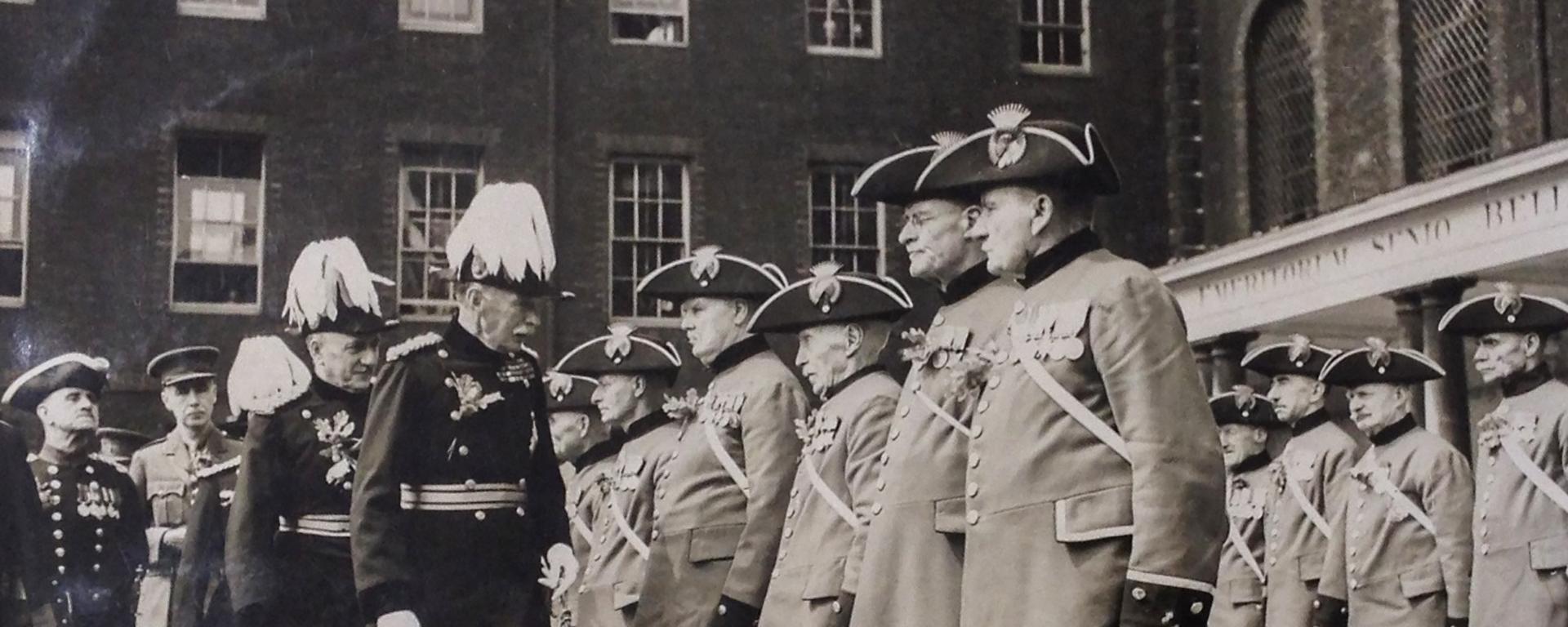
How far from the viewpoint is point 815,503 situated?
22.6 ft

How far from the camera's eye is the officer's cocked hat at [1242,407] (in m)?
10.8

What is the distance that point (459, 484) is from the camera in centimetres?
698

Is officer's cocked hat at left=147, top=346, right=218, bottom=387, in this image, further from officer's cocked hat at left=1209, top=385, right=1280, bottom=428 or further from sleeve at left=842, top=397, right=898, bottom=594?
officer's cocked hat at left=1209, top=385, right=1280, bottom=428

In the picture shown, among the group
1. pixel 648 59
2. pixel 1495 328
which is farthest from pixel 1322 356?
pixel 648 59

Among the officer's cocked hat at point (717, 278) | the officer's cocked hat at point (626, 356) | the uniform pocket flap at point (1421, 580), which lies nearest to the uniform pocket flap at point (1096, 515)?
the officer's cocked hat at point (717, 278)

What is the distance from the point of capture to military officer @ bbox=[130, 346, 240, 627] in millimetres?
9945

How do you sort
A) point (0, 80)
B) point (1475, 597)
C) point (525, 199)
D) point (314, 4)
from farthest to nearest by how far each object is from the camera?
point (314, 4) → point (0, 80) → point (1475, 597) → point (525, 199)

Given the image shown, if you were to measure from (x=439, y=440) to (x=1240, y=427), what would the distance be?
16.5ft

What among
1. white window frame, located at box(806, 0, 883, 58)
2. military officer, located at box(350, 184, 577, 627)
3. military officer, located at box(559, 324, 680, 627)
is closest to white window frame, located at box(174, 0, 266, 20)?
military officer, located at box(559, 324, 680, 627)

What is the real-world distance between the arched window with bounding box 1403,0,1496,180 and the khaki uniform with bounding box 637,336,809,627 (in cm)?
670

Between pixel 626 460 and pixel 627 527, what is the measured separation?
235 mm

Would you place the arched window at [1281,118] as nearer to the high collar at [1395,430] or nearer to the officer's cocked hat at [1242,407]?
the officer's cocked hat at [1242,407]

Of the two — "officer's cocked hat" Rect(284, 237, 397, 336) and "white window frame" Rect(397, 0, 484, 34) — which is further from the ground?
"white window frame" Rect(397, 0, 484, 34)

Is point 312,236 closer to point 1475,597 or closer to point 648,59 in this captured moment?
point 648,59
